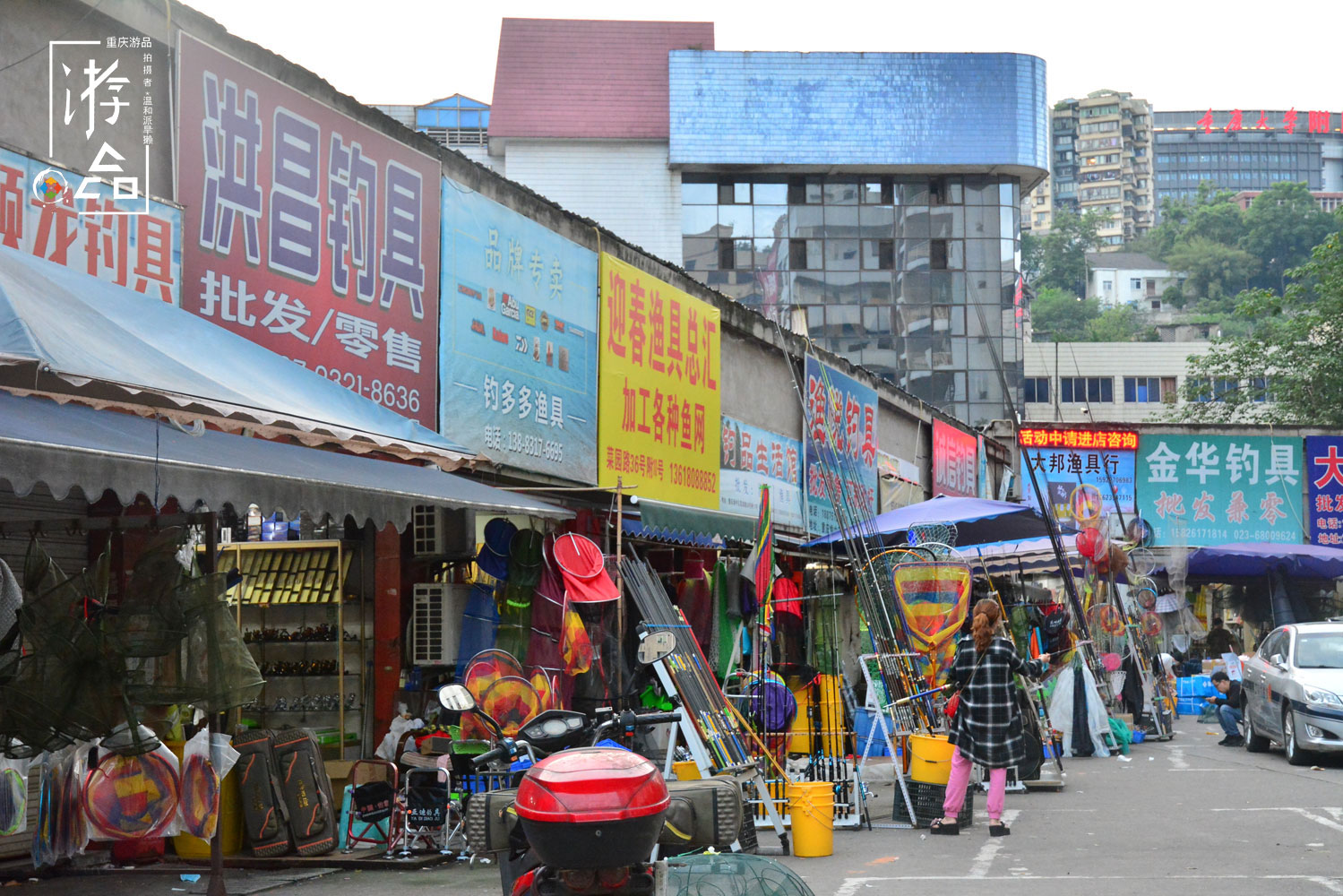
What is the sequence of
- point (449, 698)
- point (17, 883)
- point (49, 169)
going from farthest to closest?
point (17, 883)
point (49, 169)
point (449, 698)

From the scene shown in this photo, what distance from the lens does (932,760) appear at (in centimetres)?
1083

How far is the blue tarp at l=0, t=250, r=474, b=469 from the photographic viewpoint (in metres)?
5.98

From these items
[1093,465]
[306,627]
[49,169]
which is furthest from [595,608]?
[1093,465]

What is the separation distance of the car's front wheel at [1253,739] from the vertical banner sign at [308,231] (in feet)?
36.8

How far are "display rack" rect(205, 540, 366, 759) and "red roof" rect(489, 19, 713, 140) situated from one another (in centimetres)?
4224

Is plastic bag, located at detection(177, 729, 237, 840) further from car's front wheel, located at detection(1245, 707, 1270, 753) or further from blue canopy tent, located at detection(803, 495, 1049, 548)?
car's front wheel, located at detection(1245, 707, 1270, 753)

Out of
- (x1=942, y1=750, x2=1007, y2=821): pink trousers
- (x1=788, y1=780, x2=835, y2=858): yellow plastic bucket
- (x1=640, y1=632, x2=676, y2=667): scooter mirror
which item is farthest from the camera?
(x1=942, y1=750, x2=1007, y2=821): pink trousers

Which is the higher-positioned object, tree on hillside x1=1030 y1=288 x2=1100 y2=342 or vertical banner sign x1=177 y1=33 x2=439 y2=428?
tree on hillside x1=1030 y1=288 x2=1100 y2=342

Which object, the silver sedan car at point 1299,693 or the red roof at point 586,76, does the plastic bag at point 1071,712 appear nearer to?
the silver sedan car at point 1299,693

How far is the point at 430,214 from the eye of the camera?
1090cm

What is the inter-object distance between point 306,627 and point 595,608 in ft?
8.07

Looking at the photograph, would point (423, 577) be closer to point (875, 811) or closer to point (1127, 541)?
point (875, 811)

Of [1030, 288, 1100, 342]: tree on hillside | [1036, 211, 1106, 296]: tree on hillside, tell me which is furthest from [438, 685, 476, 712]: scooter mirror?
[1036, 211, 1106, 296]: tree on hillside
